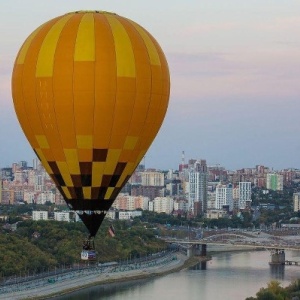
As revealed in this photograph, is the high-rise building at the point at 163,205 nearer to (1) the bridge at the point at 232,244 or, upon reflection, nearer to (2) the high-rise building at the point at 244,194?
(2) the high-rise building at the point at 244,194

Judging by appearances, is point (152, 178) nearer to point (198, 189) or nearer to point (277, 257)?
point (198, 189)

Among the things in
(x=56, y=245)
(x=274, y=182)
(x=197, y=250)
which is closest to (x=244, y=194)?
(x=274, y=182)

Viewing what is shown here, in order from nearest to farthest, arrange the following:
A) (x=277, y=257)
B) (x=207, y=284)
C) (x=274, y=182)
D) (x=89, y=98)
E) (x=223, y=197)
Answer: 1. (x=89, y=98)
2. (x=207, y=284)
3. (x=277, y=257)
4. (x=223, y=197)
5. (x=274, y=182)

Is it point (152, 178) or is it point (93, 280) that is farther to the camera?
point (152, 178)

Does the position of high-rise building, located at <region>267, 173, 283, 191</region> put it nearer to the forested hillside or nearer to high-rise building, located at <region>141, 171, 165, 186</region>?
high-rise building, located at <region>141, 171, 165, 186</region>

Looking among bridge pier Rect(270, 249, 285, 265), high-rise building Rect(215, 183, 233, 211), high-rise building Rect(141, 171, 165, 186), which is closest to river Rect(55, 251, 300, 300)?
bridge pier Rect(270, 249, 285, 265)

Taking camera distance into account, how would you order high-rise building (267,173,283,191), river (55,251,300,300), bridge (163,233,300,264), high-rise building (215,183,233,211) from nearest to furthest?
river (55,251,300,300) → bridge (163,233,300,264) → high-rise building (215,183,233,211) → high-rise building (267,173,283,191)

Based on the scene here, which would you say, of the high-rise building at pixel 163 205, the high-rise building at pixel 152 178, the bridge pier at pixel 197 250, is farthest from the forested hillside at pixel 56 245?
the high-rise building at pixel 152 178

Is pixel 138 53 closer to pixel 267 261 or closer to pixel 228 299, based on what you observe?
pixel 228 299
